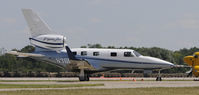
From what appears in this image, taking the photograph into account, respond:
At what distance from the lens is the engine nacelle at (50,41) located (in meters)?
51.1

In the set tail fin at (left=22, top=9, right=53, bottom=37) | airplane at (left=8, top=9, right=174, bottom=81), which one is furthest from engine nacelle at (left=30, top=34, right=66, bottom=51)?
tail fin at (left=22, top=9, right=53, bottom=37)

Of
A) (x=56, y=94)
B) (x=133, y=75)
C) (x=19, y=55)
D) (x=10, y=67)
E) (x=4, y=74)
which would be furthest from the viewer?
(x=10, y=67)

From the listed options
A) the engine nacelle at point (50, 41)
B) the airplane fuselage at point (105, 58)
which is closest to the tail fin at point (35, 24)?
→ the engine nacelle at point (50, 41)

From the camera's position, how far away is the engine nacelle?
51062 millimetres

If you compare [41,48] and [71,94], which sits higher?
[41,48]

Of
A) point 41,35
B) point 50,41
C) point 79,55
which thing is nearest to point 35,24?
point 41,35

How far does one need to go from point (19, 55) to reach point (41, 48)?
2834 mm

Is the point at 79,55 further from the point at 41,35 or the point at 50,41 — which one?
the point at 41,35

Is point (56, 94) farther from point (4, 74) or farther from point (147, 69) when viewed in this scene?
point (4, 74)

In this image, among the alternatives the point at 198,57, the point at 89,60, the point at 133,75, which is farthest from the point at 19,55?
the point at 133,75

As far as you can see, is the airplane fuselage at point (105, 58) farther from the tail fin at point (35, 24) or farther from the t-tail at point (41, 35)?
the tail fin at point (35, 24)

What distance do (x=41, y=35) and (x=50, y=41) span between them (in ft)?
4.26

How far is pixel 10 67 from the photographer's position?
296 ft

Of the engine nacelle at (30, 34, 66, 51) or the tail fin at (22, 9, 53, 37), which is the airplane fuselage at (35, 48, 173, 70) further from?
the tail fin at (22, 9, 53, 37)
